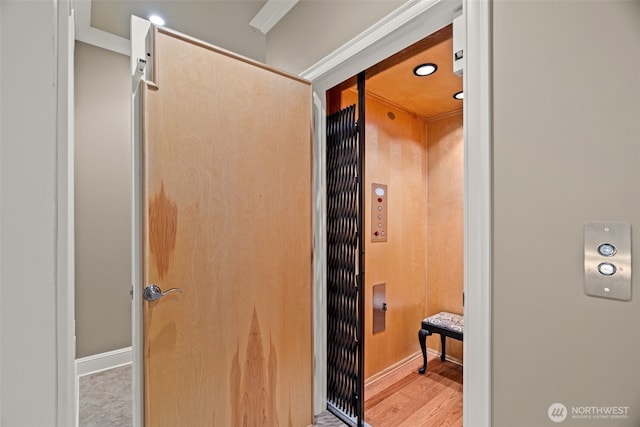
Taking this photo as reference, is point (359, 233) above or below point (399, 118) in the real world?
below

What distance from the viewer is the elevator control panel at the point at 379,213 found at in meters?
2.36

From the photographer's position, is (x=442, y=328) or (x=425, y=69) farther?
(x=442, y=328)

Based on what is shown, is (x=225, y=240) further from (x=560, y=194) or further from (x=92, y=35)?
(x=92, y=35)

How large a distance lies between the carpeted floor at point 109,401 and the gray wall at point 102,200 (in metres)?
0.22

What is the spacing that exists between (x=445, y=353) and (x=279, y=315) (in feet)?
6.41

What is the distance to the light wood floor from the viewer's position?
1855 millimetres

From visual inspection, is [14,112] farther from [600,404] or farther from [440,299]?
[440,299]

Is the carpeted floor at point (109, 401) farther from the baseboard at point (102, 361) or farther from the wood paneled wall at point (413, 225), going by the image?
the wood paneled wall at point (413, 225)

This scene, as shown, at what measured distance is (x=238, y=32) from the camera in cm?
209

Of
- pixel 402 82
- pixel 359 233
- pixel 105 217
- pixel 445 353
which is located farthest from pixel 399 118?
pixel 105 217

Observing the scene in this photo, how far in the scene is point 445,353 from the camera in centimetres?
267

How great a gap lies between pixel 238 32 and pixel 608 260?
2367 mm

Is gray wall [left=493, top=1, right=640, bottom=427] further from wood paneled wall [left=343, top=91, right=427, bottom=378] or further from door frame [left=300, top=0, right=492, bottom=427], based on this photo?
wood paneled wall [left=343, top=91, right=427, bottom=378]

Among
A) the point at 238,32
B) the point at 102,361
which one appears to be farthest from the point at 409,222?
the point at 102,361
